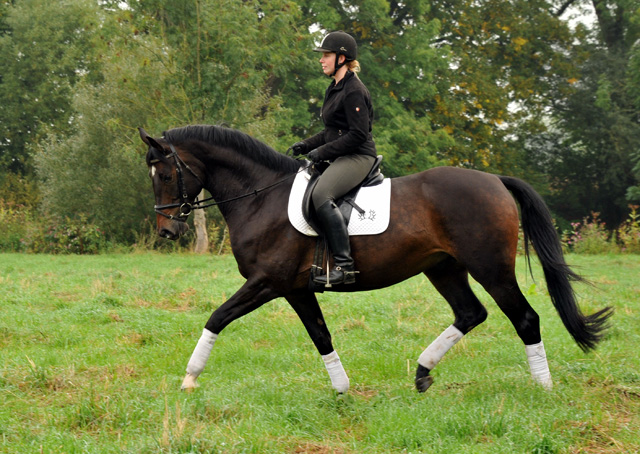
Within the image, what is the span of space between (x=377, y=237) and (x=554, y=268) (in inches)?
68.9

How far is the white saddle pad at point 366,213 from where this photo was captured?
575 cm

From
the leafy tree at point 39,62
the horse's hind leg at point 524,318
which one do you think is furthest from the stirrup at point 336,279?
the leafy tree at point 39,62

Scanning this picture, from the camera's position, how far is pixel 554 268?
19.7 feet

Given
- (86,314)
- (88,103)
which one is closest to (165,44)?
(88,103)

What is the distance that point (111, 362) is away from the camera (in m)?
6.77

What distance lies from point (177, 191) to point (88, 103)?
2003 cm

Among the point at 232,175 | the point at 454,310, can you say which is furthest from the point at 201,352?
the point at 454,310

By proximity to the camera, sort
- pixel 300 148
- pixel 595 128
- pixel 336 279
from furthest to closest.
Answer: pixel 595 128 → pixel 300 148 → pixel 336 279

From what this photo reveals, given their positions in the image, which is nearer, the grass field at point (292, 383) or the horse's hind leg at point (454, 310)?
the grass field at point (292, 383)

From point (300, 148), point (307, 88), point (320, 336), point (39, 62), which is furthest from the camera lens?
point (39, 62)

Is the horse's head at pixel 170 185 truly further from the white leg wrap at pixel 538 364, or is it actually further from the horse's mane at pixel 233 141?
the white leg wrap at pixel 538 364

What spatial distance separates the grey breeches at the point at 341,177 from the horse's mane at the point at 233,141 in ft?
1.92

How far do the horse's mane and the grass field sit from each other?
2.09 metres

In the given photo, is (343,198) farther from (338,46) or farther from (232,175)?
(338,46)
